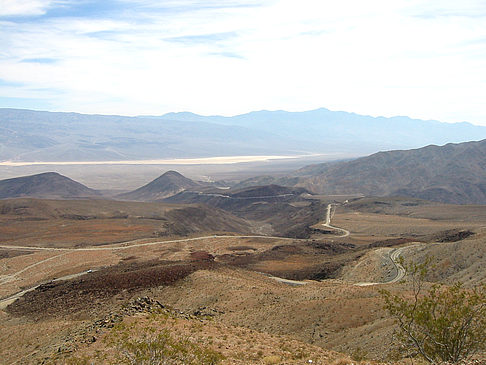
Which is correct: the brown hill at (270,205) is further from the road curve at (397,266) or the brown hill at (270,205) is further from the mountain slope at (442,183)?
the road curve at (397,266)

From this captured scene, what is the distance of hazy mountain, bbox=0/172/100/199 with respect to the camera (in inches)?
7165

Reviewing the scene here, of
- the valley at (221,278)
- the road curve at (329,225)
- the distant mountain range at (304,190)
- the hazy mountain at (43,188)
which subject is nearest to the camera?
the valley at (221,278)

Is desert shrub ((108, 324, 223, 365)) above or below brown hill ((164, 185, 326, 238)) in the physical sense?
above

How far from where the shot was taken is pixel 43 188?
18925 cm

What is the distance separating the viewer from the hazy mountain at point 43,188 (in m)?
182

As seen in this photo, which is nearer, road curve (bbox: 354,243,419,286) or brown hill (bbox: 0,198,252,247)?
road curve (bbox: 354,243,419,286)

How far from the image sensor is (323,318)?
25078 millimetres

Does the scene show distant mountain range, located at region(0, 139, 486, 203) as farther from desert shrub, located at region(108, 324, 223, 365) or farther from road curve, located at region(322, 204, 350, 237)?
desert shrub, located at region(108, 324, 223, 365)

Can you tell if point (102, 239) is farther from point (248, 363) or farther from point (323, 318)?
point (248, 363)

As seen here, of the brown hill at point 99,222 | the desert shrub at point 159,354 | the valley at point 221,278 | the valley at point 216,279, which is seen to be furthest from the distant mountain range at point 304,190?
the desert shrub at point 159,354

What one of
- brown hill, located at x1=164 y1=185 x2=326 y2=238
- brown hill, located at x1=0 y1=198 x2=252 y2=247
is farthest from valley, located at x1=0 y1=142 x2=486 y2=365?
brown hill, located at x1=164 y1=185 x2=326 y2=238

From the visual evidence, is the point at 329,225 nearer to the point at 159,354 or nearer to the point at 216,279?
the point at 216,279

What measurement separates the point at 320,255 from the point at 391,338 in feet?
129

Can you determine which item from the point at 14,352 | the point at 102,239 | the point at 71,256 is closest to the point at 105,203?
the point at 102,239
